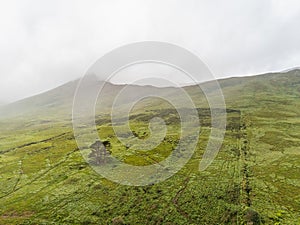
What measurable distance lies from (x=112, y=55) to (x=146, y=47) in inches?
345

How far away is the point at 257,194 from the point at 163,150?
41880mm

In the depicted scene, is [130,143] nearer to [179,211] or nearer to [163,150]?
[163,150]

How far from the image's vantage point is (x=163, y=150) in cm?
9831

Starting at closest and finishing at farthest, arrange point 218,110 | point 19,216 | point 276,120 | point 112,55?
point 112,55
point 19,216
point 276,120
point 218,110

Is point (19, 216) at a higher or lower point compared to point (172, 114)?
lower

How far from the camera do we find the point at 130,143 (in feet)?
361

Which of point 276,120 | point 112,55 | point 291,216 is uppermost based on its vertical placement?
→ point 112,55

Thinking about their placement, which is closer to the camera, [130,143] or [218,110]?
[130,143]

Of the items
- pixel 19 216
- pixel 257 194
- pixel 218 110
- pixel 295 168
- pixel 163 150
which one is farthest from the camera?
pixel 218 110

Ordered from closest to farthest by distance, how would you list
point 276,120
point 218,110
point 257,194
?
1. point 257,194
2. point 276,120
3. point 218,110

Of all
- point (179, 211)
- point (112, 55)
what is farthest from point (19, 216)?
point (112, 55)

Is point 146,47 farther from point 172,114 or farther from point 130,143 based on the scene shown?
point 172,114

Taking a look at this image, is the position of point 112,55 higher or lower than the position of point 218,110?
higher

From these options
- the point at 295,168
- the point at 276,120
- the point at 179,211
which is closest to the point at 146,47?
the point at 179,211
